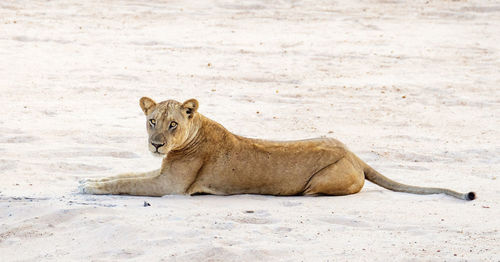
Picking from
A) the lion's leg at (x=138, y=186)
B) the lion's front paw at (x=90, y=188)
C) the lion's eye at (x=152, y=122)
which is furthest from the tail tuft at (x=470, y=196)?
the lion's front paw at (x=90, y=188)

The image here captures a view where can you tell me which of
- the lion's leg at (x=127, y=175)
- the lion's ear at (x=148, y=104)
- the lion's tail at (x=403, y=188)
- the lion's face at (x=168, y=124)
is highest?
the lion's ear at (x=148, y=104)

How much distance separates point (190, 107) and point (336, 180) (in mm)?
1249

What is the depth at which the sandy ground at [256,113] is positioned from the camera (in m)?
5.73

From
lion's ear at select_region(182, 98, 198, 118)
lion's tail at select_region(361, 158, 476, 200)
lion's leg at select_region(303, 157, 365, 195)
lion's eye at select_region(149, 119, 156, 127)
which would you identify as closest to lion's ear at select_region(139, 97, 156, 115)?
lion's eye at select_region(149, 119, 156, 127)

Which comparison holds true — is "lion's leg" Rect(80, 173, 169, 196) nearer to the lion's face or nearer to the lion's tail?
the lion's face

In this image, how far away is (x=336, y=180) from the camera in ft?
23.0

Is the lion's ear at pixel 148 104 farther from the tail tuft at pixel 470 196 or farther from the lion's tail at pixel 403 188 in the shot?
the tail tuft at pixel 470 196

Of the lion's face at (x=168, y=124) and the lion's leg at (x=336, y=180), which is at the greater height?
the lion's face at (x=168, y=124)

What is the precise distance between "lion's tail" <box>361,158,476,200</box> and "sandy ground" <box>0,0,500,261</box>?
92mm

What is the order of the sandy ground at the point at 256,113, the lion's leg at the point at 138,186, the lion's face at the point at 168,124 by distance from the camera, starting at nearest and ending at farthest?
the sandy ground at the point at 256,113 < the lion's face at the point at 168,124 < the lion's leg at the point at 138,186

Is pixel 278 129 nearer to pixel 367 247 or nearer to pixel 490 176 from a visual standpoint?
pixel 490 176

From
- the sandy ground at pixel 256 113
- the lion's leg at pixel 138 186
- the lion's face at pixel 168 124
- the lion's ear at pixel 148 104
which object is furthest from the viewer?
the lion's ear at pixel 148 104

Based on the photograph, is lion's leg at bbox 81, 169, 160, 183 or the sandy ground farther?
lion's leg at bbox 81, 169, 160, 183

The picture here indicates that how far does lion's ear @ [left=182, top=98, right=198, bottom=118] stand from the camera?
6.93m
